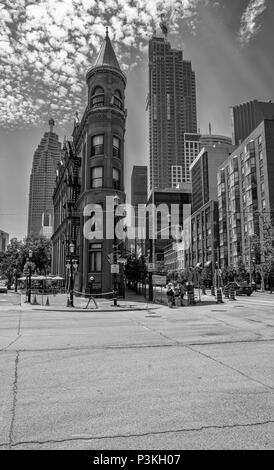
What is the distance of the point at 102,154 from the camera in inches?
1426

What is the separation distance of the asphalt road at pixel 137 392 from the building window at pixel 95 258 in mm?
23494

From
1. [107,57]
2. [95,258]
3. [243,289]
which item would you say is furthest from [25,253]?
[243,289]

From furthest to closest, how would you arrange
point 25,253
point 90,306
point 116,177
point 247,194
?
point 247,194 → point 25,253 → point 116,177 → point 90,306

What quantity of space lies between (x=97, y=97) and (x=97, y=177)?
8.25 meters

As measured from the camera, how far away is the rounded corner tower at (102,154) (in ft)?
116

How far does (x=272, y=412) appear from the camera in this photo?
515 cm

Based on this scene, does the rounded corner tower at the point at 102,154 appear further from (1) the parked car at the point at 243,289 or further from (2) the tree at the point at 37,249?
(2) the tree at the point at 37,249

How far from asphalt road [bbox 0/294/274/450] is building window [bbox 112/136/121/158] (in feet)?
91.1

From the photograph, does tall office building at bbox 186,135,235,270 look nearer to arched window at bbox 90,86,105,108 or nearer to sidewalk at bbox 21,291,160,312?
arched window at bbox 90,86,105,108

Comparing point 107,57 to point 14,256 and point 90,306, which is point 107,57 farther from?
point 14,256

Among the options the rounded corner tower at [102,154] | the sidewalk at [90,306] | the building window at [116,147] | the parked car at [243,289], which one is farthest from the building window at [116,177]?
the parked car at [243,289]

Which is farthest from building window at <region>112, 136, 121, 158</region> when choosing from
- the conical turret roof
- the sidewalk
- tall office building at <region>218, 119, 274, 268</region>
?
tall office building at <region>218, 119, 274, 268</region>
